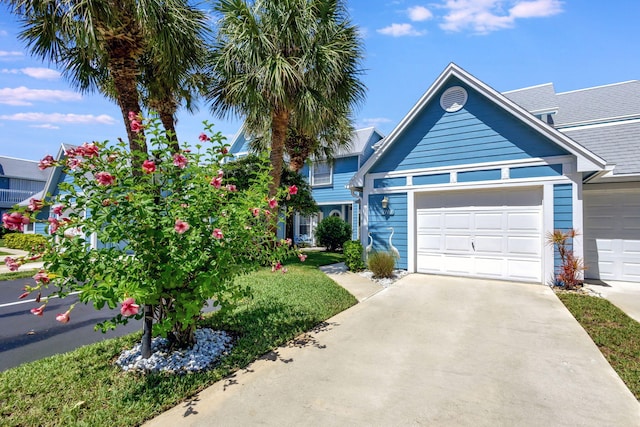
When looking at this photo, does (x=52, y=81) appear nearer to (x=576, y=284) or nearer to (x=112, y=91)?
(x=112, y=91)

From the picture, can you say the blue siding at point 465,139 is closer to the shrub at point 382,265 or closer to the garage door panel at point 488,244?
the garage door panel at point 488,244

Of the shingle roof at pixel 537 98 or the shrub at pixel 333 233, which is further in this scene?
the shrub at pixel 333 233

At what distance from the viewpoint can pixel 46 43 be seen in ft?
26.3

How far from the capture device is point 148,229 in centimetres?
312

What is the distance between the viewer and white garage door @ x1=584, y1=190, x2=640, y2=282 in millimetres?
8156

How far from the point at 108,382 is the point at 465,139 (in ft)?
31.4

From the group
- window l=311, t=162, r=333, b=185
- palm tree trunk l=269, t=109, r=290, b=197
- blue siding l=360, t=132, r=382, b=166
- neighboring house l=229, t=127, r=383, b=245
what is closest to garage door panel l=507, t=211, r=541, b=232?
palm tree trunk l=269, t=109, r=290, b=197

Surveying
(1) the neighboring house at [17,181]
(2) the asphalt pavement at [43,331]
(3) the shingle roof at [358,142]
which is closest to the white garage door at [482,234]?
(2) the asphalt pavement at [43,331]

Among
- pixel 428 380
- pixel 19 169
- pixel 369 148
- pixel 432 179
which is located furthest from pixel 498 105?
pixel 19 169

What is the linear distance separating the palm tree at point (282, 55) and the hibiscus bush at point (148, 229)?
590 centimetres

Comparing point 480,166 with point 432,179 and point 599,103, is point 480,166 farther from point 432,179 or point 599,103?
point 599,103

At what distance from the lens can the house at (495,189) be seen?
7711mm

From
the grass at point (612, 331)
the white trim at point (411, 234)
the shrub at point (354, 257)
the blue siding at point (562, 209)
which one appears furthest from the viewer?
the shrub at point (354, 257)

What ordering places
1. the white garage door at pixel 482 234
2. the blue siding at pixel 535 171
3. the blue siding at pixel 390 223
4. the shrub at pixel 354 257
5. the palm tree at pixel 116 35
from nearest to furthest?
1. the palm tree at pixel 116 35
2. the blue siding at pixel 535 171
3. the white garage door at pixel 482 234
4. the blue siding at pixel 390 223
5. the shrub at pixel 354 257
